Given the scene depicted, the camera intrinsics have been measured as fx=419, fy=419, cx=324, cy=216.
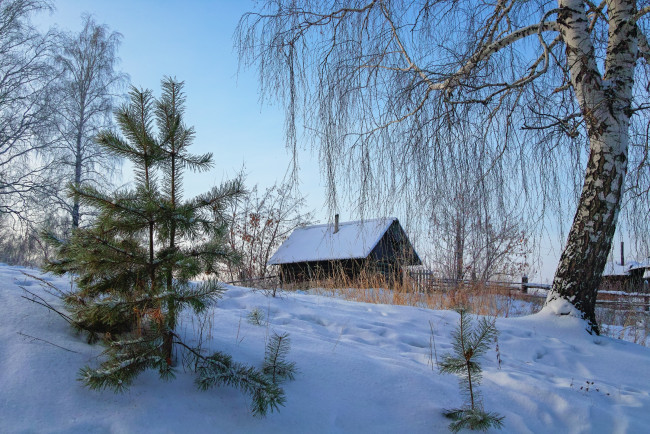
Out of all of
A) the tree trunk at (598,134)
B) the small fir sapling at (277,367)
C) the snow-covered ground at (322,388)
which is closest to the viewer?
the snow-covered ground at (322,388)

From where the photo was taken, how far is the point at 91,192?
1925 mm

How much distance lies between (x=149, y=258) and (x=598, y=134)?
4426mm

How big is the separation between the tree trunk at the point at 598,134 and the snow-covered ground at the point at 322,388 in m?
0.91

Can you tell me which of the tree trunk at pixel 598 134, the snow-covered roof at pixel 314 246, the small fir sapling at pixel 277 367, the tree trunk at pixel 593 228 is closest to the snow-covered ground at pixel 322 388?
the small fir sapling at pixel 277 367

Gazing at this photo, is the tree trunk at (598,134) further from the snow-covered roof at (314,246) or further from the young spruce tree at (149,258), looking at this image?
the snow-covered roof at (314,246)

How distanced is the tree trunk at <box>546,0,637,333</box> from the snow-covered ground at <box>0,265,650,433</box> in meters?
0.91

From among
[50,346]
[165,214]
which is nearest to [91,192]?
[165,214]

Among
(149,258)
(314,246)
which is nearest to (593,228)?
(149,258)

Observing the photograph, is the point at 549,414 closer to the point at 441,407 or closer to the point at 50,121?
the point at 441,407

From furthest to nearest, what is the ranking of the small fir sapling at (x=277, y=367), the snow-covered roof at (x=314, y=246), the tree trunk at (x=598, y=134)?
the snow-covered roof at (x=314, y=246), the tree trunk at (x=598, y=134), the small fir sapling at (x=277, y=367)

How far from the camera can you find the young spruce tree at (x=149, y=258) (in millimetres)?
1877

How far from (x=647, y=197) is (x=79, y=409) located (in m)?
4.72

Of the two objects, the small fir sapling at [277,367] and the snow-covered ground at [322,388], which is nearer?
the snow-covered ground at [322,388]

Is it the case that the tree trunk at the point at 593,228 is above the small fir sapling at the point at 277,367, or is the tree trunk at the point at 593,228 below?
above
